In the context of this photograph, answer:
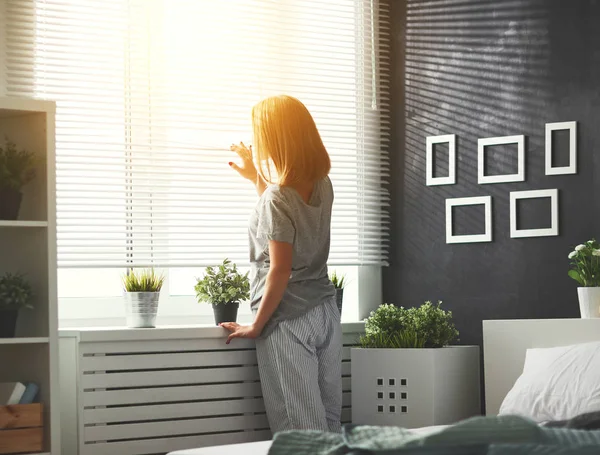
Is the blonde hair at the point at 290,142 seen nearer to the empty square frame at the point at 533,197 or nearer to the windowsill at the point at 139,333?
the windowsill at the point at 139,333

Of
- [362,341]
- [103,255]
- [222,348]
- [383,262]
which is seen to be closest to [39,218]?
[103,255]

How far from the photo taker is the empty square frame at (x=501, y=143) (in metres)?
4.41

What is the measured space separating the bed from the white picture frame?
841mm

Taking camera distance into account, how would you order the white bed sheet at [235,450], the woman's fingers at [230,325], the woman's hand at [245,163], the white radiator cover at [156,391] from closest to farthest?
the white bed sheet at [235,450] < the white radiator cover at [156,391] < the woman's fingers at [230,325] < the woman's hand at [245,163]

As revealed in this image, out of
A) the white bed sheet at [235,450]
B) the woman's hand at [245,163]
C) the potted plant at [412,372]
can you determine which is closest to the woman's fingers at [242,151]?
the woman's hand at [245,163]

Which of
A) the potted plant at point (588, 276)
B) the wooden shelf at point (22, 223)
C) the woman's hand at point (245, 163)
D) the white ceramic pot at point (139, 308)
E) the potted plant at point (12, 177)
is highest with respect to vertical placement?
the woman's hand at point (245, 163)

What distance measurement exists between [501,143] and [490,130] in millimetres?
94

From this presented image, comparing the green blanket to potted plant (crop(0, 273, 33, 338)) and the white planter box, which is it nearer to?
potted plant (crop(0, 273, 33, 338))

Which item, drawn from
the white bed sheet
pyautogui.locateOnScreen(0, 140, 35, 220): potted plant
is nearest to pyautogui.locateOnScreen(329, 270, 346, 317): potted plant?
pyautogui.locateOnScreen(0, 140, 35, 220): potted plant

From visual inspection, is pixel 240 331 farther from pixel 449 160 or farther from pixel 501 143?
pixel 501 143

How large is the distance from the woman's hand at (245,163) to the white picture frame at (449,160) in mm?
875

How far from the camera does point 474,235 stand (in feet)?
15.1

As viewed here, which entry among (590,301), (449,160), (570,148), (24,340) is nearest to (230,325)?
(24,340)

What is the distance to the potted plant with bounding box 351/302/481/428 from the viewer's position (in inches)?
164
